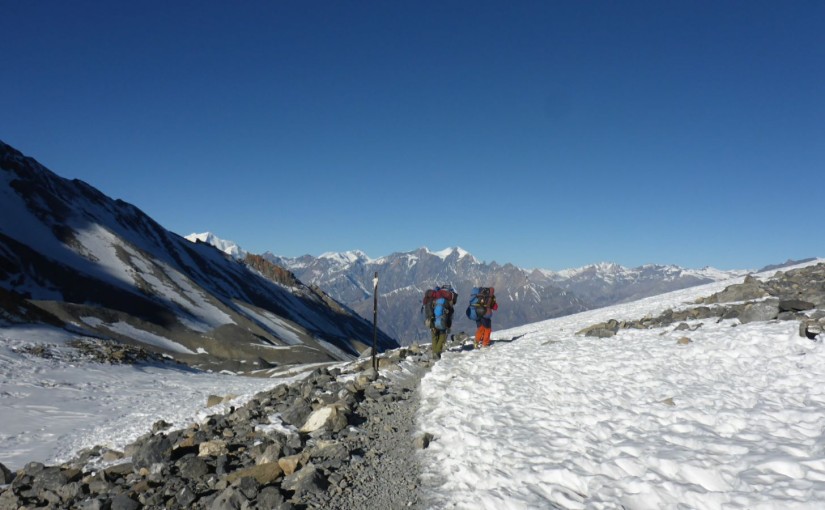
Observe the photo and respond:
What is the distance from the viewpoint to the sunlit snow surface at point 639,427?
22.2 feet

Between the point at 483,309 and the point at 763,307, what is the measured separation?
10931 mm

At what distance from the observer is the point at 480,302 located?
2048 centimetres

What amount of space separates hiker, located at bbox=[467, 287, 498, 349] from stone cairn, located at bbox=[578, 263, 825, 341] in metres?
5.03

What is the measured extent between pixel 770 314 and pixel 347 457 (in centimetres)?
1745

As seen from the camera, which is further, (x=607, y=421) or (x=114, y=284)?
(x=114, y=284)

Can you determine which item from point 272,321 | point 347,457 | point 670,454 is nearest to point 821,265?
point 670,454

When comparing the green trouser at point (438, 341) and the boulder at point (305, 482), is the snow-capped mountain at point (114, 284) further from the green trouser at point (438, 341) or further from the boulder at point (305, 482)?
the boulder at point (305, 482)

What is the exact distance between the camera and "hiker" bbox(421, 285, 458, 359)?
18.6 meters

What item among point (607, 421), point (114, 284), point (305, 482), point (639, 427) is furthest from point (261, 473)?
point (114, 284)

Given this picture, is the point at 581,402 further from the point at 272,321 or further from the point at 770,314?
the point at 272,321

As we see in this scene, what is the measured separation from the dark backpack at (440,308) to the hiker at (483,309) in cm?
129

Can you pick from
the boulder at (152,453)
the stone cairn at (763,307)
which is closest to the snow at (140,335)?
the stone cairn at (763,307)

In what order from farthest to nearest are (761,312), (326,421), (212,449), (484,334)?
1. (484,334)
2. (761,312)
3. (326,421)
4. (212,449)

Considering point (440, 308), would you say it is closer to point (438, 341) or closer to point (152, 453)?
point (438, 341)
